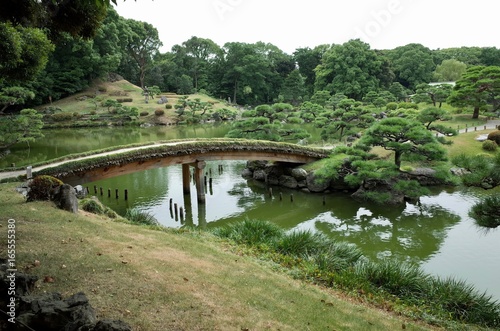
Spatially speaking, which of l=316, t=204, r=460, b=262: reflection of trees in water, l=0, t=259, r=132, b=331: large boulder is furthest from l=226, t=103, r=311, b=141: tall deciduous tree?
l=0, t=259, r=132, b=331: large boulder

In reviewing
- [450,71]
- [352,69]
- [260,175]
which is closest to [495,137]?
[260,175]

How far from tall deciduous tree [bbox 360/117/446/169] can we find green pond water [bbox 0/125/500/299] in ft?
7.33

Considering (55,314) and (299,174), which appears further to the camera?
(299,174)

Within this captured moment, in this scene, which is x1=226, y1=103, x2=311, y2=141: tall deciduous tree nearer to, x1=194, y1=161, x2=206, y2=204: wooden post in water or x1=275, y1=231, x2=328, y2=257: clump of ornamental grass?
x1=194, y1=161, x2=206, y2=204: wooden post in water

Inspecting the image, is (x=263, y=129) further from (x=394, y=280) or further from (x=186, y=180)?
(x=394, y=280)

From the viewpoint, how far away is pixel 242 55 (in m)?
60.9

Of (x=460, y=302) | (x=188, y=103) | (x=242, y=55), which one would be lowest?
(x=460, y=302)

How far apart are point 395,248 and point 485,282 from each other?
10.2 ft

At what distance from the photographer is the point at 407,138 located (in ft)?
51.1

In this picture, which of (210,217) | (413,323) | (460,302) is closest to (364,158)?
(210,217)

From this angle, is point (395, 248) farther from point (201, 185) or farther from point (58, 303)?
point (58, 303)

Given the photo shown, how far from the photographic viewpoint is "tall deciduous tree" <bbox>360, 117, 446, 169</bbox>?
1488 cm

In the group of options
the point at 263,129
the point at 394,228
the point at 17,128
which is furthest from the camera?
the point at 17,128

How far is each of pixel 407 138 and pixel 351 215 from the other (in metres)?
4.28
